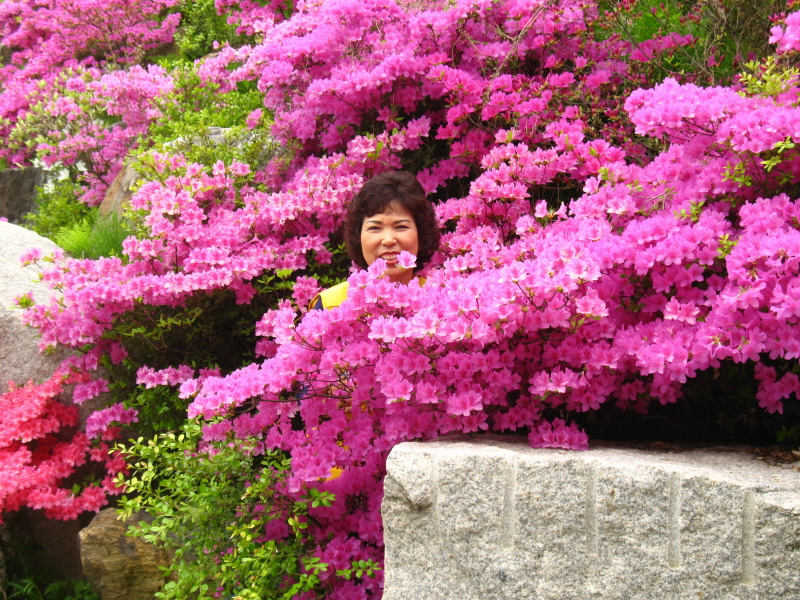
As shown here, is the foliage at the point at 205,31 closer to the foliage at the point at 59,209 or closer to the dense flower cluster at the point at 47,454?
the foliage at the point at 59,209

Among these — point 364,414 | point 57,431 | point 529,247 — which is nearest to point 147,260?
point 57,431

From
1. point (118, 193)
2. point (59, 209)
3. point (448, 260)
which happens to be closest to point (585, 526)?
point (448, 260)

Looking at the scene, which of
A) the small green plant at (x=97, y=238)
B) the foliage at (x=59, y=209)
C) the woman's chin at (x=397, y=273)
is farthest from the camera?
the foliage at (x=59, y=209)

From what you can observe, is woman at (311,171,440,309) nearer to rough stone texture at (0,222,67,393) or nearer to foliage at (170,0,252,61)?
rough stone texture at (0,222,67,393)

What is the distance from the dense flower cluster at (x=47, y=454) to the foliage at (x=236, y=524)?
870 mm

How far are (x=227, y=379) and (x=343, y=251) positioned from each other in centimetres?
160

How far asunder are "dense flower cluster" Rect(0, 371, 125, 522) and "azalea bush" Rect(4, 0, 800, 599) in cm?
24

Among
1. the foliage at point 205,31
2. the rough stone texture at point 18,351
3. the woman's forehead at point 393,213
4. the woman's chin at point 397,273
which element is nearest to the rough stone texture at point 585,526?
the woman's chin at point 397,273

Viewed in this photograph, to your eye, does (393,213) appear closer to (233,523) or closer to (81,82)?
(233,523)

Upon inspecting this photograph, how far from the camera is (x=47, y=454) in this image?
3652 mm

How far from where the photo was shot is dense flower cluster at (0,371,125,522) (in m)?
3.34

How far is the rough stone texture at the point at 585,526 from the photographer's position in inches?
69.6

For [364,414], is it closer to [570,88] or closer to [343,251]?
[343,251]

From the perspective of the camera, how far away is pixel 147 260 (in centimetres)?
384
